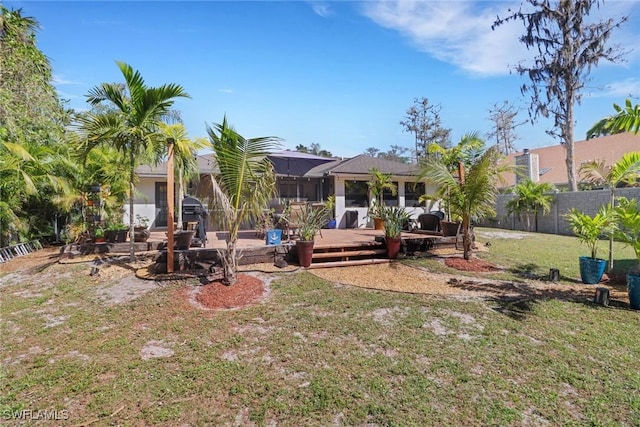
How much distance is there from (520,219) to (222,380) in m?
17.0

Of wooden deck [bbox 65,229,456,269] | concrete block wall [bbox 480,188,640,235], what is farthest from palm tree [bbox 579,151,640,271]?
concrete block wall [bbox 480,188,640,235]

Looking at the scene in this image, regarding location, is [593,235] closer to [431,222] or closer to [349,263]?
[349,263]

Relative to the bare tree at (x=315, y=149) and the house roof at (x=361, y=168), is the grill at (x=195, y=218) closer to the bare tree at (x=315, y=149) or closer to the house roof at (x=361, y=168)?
the house roof at (x=361, y=168)

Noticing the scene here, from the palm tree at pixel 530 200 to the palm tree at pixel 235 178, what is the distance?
550 inches

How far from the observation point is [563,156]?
23.6 meters

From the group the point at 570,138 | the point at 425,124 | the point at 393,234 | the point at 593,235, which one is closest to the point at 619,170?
the point at 593,235

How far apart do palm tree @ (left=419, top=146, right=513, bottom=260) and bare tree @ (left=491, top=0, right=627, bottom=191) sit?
484 inches

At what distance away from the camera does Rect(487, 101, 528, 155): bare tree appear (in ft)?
107

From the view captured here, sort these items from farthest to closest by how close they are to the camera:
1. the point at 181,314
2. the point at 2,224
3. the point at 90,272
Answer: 1. the point at 2,224
2. the point at 90,272
3. the point at 181,314

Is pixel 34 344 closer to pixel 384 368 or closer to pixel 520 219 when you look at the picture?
pixel 384 368

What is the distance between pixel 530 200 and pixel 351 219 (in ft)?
27.5

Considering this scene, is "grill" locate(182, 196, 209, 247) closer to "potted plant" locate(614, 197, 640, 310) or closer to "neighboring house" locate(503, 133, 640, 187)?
"potted plant" locate(614, 197, 640, 310)

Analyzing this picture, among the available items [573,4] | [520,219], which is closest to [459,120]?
[573,4]

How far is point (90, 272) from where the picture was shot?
6.46 m
